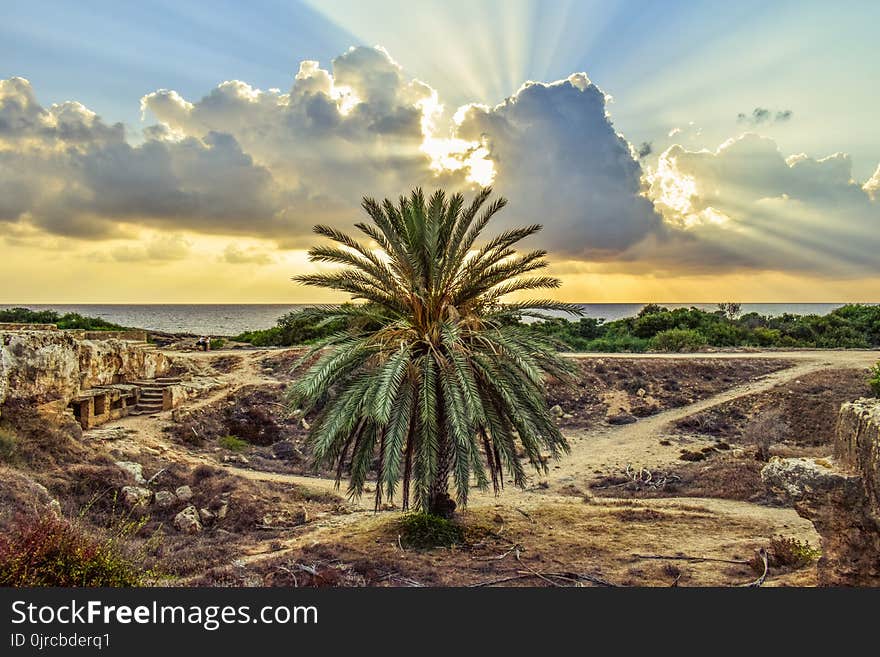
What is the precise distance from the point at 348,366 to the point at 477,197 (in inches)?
167

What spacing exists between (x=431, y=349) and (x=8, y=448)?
10345mm

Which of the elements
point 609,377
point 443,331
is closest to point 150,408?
point 443,331

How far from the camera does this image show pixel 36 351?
14523 mm

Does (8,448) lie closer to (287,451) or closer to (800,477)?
(287,451)

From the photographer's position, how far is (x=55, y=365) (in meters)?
15.2

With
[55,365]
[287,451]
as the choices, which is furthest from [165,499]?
[55,365]

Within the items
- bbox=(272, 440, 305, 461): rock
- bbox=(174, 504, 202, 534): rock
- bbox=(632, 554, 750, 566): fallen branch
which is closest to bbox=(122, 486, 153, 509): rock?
bbox=(174, 504, 202, 534): rock

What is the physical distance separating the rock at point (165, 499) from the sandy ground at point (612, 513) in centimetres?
275

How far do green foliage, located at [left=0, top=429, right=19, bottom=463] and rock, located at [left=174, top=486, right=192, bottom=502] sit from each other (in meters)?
3.52

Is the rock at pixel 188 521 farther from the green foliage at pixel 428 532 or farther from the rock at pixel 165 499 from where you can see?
the green foliage at pixel 428 532

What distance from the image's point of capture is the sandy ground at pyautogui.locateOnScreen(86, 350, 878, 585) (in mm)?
9492

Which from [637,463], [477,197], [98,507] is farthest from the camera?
[637,463]

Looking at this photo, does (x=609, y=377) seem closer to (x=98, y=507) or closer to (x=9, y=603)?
(x=98, y=507)

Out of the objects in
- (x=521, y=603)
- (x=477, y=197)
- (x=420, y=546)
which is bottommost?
(x=420, y=546)
